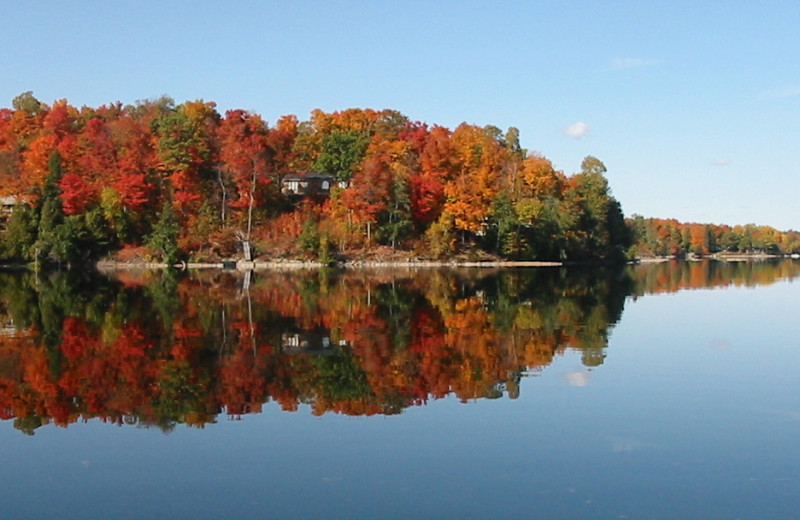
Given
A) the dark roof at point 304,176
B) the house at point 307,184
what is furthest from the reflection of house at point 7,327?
the dark roof at point 304,176

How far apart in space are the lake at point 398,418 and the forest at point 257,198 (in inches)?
1572

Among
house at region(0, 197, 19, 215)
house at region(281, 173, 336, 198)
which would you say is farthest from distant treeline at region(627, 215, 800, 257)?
house at region(0, 197, 19, 215)

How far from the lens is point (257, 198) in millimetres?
64562

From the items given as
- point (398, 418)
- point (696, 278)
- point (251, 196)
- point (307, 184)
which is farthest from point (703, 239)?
point (398, 418)

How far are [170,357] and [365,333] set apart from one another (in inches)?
206

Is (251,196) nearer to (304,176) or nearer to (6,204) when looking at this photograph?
(304,176)

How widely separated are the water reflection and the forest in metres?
30.0

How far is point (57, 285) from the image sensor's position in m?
38.0

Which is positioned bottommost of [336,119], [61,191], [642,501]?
[642,501]

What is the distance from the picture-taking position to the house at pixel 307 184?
237 feet

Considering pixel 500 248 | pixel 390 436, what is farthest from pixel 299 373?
pixel 500 248

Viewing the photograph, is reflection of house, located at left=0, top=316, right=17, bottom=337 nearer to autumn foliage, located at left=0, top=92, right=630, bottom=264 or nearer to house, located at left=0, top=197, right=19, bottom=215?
autumn foliage, located at left=0, top=92, right=630, bottom=264

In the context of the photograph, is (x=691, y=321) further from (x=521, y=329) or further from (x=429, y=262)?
(x=429, y=262)

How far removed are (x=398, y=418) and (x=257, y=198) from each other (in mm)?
55858
